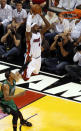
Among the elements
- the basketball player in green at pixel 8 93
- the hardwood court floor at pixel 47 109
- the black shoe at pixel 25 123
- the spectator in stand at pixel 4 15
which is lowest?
the hardwood court floor at pixel 47 109

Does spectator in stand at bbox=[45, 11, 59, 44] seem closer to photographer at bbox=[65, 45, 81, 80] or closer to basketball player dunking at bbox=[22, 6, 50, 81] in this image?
photographer at bbox=[65, 45, 81, 80]

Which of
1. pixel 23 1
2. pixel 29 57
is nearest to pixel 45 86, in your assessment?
pixel 29 57

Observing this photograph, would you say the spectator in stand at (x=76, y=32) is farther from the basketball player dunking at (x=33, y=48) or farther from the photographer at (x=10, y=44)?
the photographer at (x=10, y=44)

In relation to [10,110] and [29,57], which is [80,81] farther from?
[10,110]

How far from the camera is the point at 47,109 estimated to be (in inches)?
332

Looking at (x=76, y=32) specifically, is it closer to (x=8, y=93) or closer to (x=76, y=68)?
(x=76, y=68)

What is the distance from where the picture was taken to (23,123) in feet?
24.6

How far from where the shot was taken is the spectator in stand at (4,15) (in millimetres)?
12188

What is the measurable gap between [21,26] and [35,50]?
2100 millimetres

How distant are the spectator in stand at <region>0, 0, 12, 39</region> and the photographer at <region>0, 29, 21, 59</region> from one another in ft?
1.34

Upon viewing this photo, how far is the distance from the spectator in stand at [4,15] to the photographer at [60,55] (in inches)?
86.1

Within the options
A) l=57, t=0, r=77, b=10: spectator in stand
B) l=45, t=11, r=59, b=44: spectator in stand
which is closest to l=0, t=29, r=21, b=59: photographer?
l=45, t=11, r=59, b=44: spectator in stand

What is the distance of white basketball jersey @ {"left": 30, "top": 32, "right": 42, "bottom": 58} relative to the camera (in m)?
9.41

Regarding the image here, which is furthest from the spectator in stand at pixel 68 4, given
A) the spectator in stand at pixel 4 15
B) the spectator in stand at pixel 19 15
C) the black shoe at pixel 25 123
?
the black shoe at pixel 25 123
